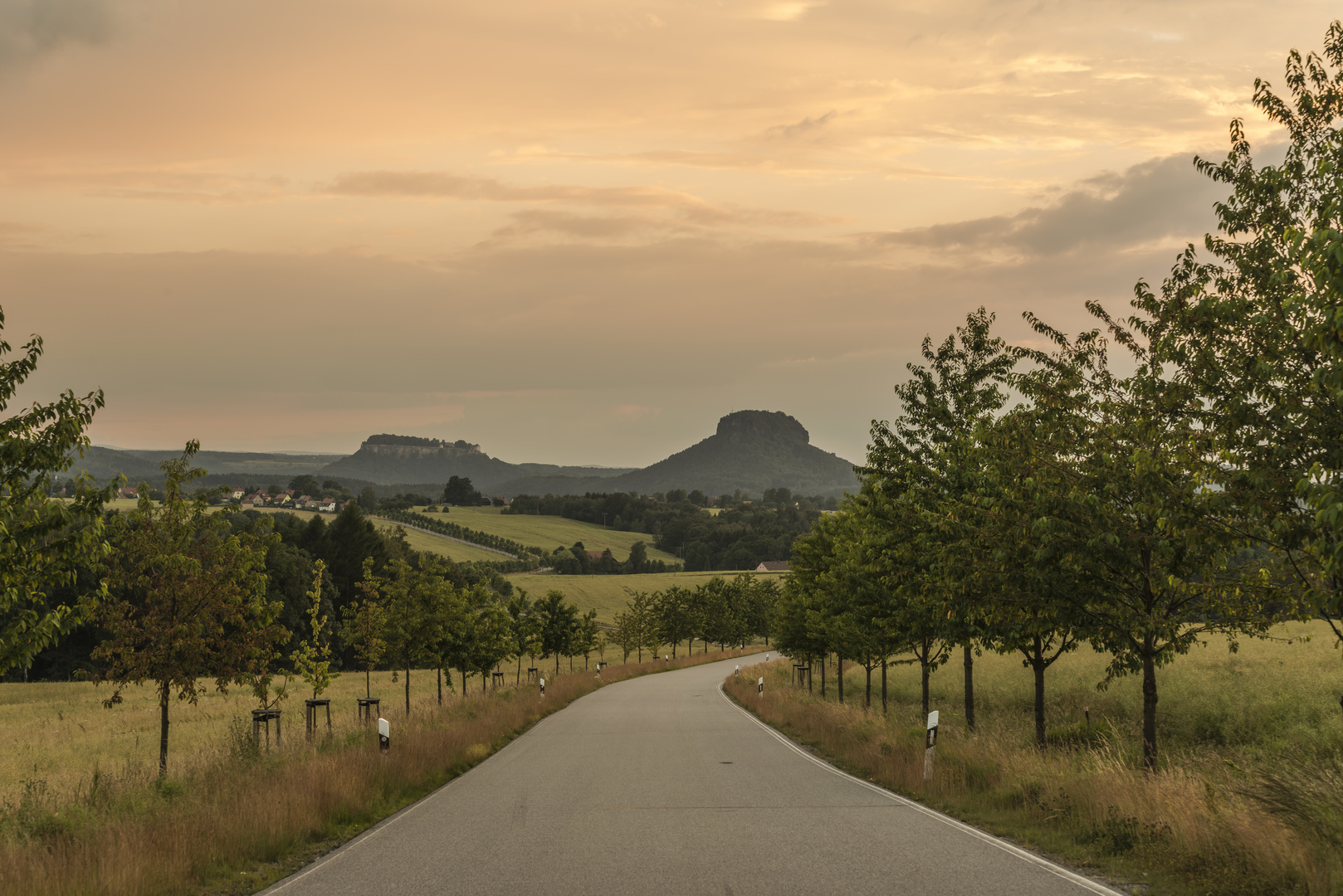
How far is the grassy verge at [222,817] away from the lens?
310 inches

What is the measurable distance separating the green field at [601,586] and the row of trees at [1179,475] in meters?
94.6

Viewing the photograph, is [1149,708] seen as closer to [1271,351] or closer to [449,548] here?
[1271,351]

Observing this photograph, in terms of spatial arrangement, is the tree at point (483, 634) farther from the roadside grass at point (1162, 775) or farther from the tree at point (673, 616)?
the tree at point (673, 616)

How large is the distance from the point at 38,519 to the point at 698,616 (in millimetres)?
87481

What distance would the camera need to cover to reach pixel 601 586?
137 meters

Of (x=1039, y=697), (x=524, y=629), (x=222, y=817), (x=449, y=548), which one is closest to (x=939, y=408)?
(x=1039, y=697)

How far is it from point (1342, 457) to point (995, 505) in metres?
6.01

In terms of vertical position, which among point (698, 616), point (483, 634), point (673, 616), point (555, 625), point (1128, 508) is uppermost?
point (1128, 508)

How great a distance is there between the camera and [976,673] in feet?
A: 130

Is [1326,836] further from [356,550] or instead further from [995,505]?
[356,550]

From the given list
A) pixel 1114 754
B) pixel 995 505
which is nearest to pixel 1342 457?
pixel 995 505

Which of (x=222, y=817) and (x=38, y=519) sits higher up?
(x=38, y=519)

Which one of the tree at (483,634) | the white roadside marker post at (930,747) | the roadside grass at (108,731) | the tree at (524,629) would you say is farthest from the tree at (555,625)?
the white roadside marker post at (930,747)

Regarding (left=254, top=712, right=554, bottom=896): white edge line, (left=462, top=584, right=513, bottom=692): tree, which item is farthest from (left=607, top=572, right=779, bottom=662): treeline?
(left=254, top=712, right=554, bottom=896): white edge line
